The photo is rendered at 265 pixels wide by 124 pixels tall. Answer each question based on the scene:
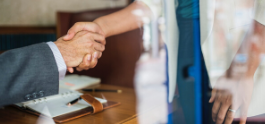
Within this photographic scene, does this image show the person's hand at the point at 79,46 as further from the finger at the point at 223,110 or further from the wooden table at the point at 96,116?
the finger at the point at 223,110

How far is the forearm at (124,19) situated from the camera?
81cm

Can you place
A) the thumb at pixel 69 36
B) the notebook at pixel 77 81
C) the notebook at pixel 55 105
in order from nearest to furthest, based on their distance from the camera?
the notebook at pixel 55 105 → the thumb at pixel 69 36 → the notebook at pixel 77 81

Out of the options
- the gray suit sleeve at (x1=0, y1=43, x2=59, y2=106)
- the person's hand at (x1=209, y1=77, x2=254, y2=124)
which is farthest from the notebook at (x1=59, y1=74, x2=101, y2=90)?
the person's hand at (x1=209, y1=77, x2=254, y2=124)

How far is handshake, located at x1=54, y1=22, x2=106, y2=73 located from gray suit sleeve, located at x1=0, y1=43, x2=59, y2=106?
0.14m

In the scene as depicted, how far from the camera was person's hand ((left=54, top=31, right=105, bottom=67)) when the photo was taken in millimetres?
682

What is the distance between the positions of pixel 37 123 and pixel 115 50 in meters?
0.55

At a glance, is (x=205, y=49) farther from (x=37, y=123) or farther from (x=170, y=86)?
(x=37, y=123)

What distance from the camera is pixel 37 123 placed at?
578 mm

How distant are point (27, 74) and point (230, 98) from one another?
1.63ft

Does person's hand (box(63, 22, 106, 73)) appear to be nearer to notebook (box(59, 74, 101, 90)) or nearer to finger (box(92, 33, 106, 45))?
finger (box(92, 33, 106, 45))

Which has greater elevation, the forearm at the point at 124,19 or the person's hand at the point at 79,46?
the forearm at the point at 124,19

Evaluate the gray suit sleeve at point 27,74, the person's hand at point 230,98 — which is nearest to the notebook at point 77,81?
the gray suit sleeve at point 27,74

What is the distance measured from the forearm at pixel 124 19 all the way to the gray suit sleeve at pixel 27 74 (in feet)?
0.95

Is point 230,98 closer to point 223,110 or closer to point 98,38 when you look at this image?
point 223,110
